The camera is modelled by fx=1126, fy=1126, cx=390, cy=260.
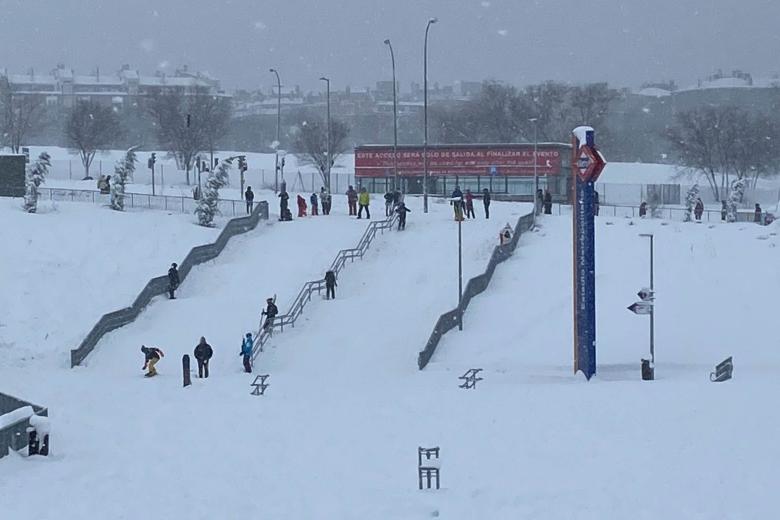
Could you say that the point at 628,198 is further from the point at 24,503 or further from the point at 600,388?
the point at 24,503

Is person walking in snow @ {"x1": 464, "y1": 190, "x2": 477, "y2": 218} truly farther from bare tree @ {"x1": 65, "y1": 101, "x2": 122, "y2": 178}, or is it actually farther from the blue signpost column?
bare tree @ {"x1": 65, "y1": 101, "x2": 122, "y2": 178}

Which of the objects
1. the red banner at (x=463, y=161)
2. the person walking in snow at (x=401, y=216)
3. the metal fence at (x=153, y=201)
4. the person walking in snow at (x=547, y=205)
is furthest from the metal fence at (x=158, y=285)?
the red banner at (x=463, y=161)

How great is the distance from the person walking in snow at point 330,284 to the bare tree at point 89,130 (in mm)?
41432

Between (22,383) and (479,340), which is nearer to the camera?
(22,383)

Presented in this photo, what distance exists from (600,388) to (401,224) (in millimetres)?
17079

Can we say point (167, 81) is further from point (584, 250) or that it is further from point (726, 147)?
point (584, 250)

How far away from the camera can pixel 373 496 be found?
14242 mm

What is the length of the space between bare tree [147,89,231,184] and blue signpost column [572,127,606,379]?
47.2m

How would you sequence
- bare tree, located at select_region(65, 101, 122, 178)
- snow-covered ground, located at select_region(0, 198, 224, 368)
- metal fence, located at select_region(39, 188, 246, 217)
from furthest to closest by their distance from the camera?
bare tree, located at select_region(65, 101, 122, 178) < metal fence, located at select_region(39, 188, 246, 217) < snow-covered ground, located at select_region(0, 198, 224, 368)

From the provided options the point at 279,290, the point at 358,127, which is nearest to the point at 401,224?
the point at 279,290

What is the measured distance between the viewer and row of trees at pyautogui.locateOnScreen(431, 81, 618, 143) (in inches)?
3652

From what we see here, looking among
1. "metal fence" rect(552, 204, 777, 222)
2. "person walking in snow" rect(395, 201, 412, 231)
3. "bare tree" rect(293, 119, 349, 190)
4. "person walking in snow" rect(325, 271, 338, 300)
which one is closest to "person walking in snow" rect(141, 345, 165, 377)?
"person walking in snow" rect(325, 271, 338, 300)

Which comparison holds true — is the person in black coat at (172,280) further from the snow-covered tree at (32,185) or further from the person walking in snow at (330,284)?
the snow-covered tree at (32,185)

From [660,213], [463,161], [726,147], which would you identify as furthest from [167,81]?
[660,213]
